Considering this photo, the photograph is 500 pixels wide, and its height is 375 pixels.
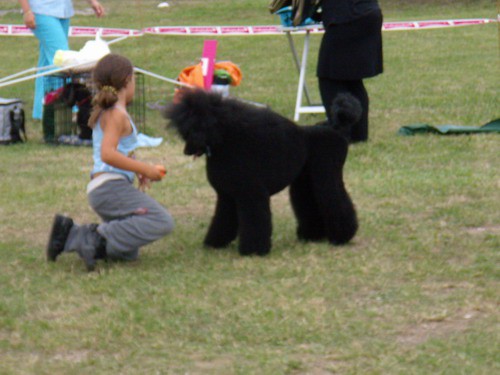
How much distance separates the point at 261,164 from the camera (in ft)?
17.9

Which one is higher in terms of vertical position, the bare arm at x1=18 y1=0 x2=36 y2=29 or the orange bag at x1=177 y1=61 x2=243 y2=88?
the bare arm at x1=18 y1=0 x2=36 y2=29

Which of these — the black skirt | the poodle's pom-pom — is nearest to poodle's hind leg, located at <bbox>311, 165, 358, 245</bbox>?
the poodle's pom-pom

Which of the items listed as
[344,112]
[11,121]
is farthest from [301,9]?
[344,112]

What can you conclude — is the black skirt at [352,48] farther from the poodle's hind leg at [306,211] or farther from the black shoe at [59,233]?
the black shoe at [59,233]

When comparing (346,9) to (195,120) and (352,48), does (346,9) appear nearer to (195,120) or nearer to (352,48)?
(352,48)

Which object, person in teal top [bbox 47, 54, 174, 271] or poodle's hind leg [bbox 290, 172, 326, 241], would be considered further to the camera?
poodle's hind leg [bbox 290, 172, 326, 241]

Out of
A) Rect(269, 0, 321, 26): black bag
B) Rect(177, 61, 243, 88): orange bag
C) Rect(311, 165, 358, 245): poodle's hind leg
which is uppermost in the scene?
Rect(269, 0, 321, 26): black bag

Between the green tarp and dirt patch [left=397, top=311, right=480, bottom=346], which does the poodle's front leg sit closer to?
dirt patch [left=397, top=311, right=480, bottom=346]

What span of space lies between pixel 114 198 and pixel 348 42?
3681 millimetres

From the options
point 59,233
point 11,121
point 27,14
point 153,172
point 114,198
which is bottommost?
point 11,121

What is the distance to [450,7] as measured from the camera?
21.2 metres

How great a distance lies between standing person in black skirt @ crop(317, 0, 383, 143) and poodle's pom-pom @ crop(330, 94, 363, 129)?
2624mm

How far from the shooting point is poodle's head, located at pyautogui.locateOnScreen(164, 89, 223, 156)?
5.25 m

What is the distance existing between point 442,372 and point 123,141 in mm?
2270
